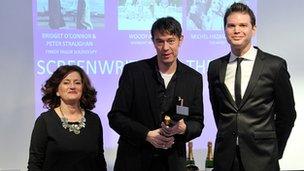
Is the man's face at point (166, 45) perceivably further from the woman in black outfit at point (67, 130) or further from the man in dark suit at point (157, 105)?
the woman in black outfit at point (67, 130)

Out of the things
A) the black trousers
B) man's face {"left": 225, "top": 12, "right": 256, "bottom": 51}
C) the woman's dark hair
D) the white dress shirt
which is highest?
man's face {"left": 225, "top": 12, "right": 256, "bottom": 51}

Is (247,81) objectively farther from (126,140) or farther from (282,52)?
(282,52)

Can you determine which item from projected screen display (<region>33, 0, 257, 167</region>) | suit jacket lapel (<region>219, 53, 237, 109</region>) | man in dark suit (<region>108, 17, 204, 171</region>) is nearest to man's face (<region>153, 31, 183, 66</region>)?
man in dark suit (<region>108, 17, 204, 171</region>)

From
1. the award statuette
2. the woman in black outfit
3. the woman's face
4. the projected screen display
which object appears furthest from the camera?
the projected screen display

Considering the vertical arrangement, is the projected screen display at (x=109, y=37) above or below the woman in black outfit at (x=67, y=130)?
above

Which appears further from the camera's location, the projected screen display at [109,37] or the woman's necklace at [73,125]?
the projected screen display at [109,37]

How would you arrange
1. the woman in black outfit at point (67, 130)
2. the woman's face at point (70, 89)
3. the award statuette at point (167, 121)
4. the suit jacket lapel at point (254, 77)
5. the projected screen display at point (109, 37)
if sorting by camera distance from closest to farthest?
1. the award statuette at point (167, 121)
2. the suit jacket lapel at point (254, 77)
3. the woman in black outfit at point (67, 130)
4. the woman's face at point (70, 89)
5. the projected screen display at point (109, 37)

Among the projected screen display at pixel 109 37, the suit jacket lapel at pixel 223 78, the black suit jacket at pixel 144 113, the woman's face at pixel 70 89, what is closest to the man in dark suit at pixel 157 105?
the black suit jacket at pixel 144 113

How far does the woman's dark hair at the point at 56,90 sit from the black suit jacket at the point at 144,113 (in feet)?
0.74

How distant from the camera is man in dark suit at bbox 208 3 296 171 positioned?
2135 mm

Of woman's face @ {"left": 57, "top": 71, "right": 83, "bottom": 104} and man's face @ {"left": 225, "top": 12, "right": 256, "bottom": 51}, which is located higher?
man's face @ {"left": 225, "top": 12, "right": 256, "bottom": 51}

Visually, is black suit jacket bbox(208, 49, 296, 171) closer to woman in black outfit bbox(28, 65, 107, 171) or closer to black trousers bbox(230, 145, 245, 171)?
black trousers bbox(230, 145, 245, 171)

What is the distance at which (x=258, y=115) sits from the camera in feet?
7.01

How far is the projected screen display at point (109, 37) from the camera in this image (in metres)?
3.36
